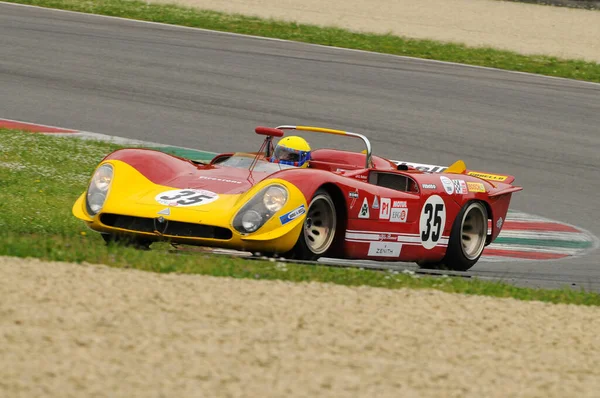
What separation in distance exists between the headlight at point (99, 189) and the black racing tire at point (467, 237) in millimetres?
2744

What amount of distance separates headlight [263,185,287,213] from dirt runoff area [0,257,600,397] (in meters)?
0.99

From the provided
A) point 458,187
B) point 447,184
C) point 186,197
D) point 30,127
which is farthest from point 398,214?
point 30,127

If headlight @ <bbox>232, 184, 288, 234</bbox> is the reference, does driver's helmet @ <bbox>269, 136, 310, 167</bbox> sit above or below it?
above

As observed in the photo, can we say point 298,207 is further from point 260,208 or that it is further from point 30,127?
point 30,127

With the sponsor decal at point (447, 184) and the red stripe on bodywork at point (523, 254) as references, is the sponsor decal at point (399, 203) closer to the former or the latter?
the sponsor decal at point (447, 184)

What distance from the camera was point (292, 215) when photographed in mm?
7457

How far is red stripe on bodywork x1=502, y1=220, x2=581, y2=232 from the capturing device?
1109 cm

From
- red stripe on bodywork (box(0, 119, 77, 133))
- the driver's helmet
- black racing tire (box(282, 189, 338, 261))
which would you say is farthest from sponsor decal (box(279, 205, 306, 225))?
red stripe on bodywork (box(0, 119, 77, 133))

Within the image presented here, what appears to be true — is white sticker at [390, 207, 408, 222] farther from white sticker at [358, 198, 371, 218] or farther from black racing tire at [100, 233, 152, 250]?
black racing tire at [100, 233, 152, 250]

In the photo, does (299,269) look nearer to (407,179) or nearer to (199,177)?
(199,177)

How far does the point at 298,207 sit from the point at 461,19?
1493 centimetres

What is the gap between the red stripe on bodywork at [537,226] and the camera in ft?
36.4

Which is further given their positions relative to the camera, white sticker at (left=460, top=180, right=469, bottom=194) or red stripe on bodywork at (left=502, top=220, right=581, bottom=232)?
red stripe on bodywork at (left=502, top=220, right=581, bottom=232)

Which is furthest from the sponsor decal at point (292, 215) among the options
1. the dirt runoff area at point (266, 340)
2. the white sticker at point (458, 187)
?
the white sticker at point (458, 187)
